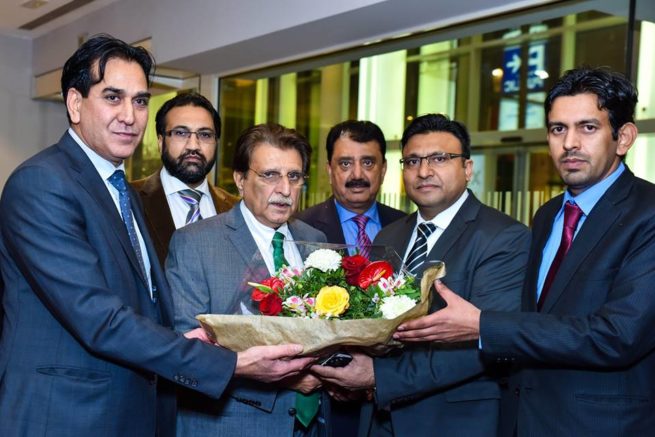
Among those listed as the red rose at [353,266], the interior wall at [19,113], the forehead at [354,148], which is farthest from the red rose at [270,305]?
the interior wall at [19,113]

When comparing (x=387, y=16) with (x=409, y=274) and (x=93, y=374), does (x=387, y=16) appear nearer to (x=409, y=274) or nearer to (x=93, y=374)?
(x=409, y=274)

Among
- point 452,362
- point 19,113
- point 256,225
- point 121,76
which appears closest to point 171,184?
point 256,225

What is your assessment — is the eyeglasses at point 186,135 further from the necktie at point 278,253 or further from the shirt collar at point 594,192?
the shirt collar at point 594,192

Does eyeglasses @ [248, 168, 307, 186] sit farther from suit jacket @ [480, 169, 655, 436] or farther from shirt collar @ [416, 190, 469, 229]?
suit jacket @ [480, 169, 655, 436]

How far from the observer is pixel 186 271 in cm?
280

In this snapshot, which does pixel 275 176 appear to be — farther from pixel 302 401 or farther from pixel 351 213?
pixel 351 213

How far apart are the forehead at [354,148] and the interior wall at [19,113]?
6819 mm

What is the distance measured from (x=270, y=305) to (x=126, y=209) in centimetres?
61

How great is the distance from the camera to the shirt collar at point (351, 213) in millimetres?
4461

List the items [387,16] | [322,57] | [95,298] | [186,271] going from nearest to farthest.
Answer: [95,298], [186,271], [387,16], [322,57]

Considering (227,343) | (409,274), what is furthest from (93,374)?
(409,274)

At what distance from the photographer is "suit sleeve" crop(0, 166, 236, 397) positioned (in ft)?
7.56

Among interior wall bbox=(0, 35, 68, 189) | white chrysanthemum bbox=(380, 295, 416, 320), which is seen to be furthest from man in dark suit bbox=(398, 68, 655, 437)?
interior wall bbox=(0, 35, 68, 189)

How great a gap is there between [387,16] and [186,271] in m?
3.17
